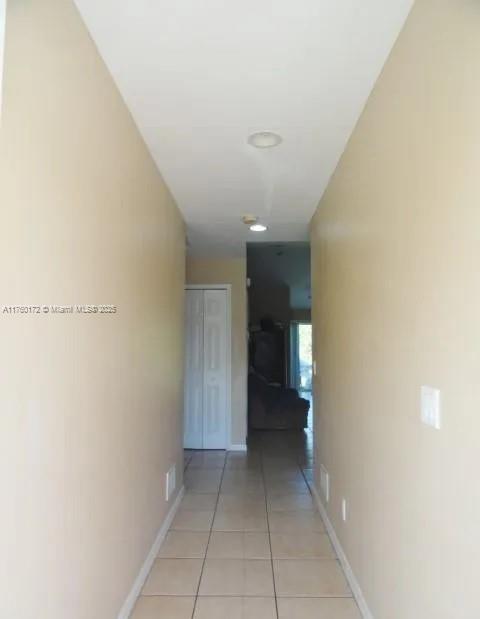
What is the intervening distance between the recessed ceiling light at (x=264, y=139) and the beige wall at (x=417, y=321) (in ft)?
1.36

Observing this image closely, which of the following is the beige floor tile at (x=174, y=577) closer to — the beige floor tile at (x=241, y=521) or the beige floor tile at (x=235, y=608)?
the beige floor tile at (x=235, y=608)

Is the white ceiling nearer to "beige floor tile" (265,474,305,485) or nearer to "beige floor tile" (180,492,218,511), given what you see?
"beige floor tile" (180,492,218,511)

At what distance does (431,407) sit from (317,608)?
4.77 feet

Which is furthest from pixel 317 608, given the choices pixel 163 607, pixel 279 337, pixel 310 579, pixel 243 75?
pixel 279 337

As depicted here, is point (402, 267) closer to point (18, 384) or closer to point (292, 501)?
point (18, 384)

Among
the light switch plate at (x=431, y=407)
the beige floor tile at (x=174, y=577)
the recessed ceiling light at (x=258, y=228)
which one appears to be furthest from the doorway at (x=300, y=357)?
the light switch plate at (x=431, y=407)

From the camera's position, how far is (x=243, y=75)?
1856 millimetres

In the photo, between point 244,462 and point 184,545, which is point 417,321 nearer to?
point 184,545

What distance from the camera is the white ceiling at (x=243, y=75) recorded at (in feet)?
4.93

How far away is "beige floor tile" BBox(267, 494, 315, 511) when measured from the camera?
3473 mm

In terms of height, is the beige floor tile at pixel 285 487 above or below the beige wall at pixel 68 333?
below

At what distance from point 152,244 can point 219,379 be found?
125 inches

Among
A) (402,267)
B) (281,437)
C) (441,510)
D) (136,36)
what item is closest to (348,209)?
(402,267)

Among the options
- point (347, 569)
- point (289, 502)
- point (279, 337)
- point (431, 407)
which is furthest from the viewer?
point (279, 337)
